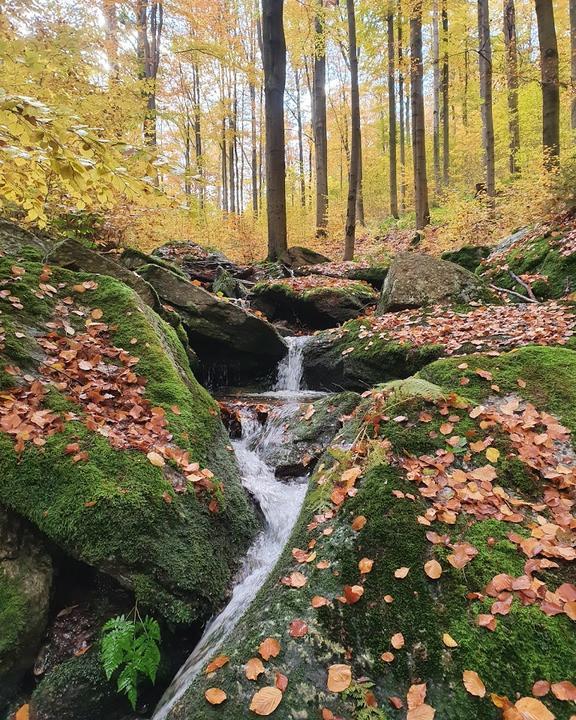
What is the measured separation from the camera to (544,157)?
974cm

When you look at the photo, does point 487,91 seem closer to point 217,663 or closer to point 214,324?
point 214,324

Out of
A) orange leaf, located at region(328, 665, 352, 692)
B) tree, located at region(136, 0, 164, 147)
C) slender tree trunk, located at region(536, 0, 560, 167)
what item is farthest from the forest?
tree, located at region(136, 0, 164, 147)

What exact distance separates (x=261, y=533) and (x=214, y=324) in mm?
4219

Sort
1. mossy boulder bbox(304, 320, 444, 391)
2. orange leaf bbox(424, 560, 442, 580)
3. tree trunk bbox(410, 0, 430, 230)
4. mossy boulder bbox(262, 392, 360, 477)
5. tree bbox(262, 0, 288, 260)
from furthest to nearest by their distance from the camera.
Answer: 1. tree trunk bbox(410, 0, 430, 230)
2. tree bbox(262, 0, 288, 260)
3. mossy boulder bbox(304, 320, 444, 391)
4. mossy boulder bbox(262, 392, 360, 477)
5. orange leaf bbox(424, 560, 442, 580)

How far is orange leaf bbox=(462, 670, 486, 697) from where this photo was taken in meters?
1.87

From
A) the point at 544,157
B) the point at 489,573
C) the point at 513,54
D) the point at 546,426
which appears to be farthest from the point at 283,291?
the point at 513,54

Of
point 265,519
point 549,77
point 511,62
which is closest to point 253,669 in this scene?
point 265,519

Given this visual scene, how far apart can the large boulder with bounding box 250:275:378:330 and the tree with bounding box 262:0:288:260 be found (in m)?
3.18

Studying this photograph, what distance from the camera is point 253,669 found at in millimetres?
2010

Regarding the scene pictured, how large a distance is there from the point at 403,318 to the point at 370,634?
599cm

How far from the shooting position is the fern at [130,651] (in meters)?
2.43

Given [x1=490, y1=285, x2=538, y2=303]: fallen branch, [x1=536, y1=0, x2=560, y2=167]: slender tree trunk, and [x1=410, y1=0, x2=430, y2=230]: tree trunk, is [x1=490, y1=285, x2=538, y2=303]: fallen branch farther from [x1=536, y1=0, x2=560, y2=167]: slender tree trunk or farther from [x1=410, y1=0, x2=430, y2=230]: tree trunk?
[x1=410, y1=0, x2=430, y2=230]: tree trunk

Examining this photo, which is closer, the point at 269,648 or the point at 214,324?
the point at 269,648

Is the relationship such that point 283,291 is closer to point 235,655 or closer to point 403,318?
point 403,318
